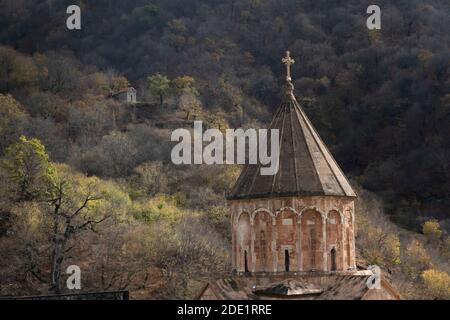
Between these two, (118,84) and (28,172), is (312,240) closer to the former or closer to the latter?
(28,172)

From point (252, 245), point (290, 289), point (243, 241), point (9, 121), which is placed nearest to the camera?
point (290, 289)

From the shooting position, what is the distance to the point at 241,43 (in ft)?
330

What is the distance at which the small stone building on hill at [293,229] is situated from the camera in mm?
22125

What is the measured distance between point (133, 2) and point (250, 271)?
88.2 m

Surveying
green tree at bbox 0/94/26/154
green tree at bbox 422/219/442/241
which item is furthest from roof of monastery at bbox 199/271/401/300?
green tree at bbox 0/94/26/154

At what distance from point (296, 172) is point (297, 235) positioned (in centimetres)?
154

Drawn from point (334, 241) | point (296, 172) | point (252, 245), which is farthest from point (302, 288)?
point (296, 172)

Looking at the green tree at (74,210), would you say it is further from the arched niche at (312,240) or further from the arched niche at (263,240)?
the arched niche at (312,240)

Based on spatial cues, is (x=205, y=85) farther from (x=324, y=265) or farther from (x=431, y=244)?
(x=324, y=265)

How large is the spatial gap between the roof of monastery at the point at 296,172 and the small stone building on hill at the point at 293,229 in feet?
0.08

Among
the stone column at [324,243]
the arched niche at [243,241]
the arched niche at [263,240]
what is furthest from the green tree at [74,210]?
the stone column at [324,243]

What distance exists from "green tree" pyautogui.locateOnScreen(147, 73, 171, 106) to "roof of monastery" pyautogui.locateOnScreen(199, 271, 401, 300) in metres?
62.4

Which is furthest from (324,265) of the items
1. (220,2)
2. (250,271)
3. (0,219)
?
(220,2)

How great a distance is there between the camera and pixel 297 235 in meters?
22.5
